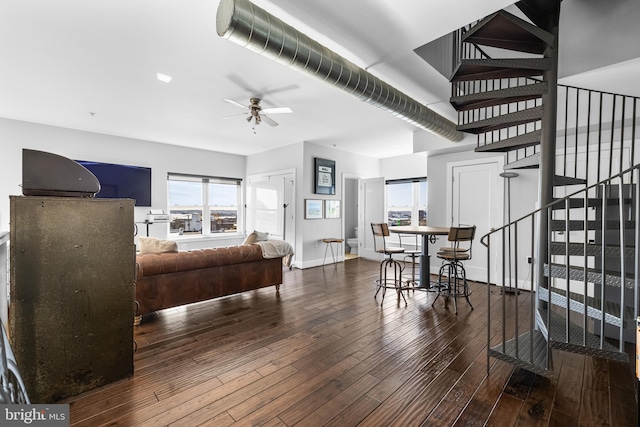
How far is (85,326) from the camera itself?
1.88 meters

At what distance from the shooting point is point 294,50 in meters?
2.08

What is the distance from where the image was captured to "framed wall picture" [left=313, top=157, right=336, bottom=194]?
241 inches

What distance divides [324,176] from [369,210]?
1490mm

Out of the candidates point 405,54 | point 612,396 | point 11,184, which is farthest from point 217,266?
point 11,184

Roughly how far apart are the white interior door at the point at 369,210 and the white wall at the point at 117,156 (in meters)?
3.19

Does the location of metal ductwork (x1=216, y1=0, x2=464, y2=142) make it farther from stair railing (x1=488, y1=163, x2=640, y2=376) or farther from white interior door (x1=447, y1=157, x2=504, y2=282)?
white interior door (x1=447, y1=157, x2=504, y2=282)

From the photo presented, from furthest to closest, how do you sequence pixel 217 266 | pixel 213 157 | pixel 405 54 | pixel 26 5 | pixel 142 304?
pixel 213 157 → pixel 217 266 → pixel 142 304 → pixel 405 54 → pixel 26 5

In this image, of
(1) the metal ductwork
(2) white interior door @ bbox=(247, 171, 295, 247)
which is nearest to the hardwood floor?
(1) the metal ductwork

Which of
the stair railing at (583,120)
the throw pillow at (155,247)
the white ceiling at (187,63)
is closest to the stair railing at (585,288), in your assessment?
the stair railing at (583,120)

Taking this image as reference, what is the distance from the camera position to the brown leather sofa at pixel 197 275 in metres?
2.97

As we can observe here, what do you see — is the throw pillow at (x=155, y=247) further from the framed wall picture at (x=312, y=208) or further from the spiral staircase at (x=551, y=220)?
the spiral staircase at (x=551, y=220)

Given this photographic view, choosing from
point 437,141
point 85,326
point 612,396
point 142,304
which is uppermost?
point 437,141

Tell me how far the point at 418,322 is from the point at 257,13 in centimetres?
319

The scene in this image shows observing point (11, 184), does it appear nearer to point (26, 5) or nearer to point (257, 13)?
point (26, 5)
